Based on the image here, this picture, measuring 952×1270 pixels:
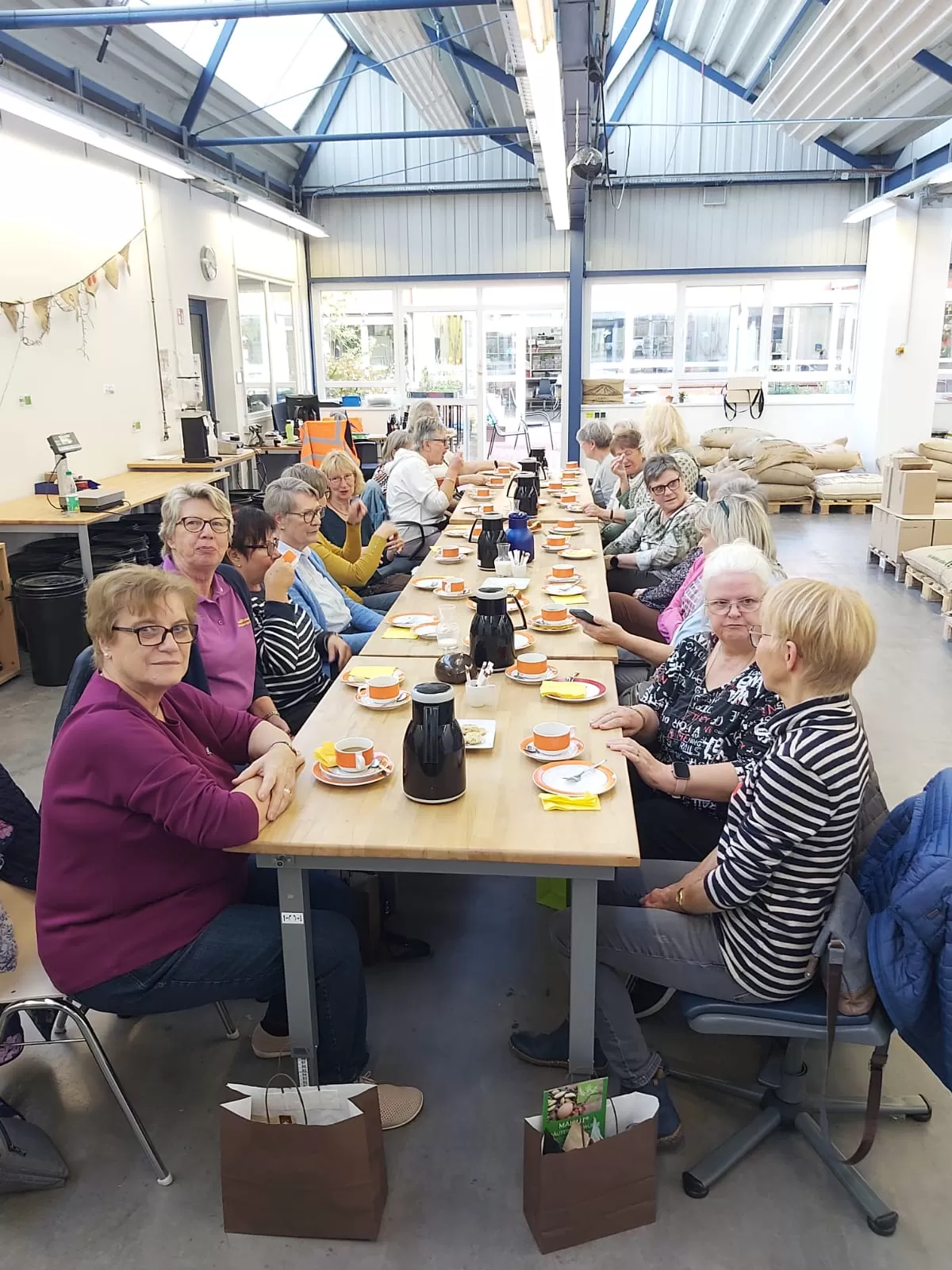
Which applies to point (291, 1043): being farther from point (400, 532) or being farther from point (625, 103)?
point (625, 103)

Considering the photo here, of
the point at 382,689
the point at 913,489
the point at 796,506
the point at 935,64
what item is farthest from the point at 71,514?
the point at 796,506

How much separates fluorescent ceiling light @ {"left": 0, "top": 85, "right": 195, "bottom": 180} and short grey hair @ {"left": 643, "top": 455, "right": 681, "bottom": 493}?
3.80 meters

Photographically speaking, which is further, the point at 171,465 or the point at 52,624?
the point at 171,465

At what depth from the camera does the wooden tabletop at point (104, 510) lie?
17.5ft

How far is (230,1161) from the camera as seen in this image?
5.73 feet

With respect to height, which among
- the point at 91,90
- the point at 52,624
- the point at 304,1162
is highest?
the point at 91,90

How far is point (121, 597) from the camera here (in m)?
1.86

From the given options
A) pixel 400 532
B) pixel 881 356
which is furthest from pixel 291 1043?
pixel 881 356

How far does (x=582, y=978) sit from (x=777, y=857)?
1.55 feet

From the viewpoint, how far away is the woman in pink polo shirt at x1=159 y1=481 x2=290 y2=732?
8.97 ft

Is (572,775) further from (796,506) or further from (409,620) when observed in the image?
(796,506)

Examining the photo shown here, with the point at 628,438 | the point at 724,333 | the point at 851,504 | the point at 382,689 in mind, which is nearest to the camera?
the point at 382,689

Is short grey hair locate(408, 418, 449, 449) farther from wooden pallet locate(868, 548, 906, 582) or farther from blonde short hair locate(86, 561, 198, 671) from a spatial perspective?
blonde short hair locate(86, 561, 198, 671)

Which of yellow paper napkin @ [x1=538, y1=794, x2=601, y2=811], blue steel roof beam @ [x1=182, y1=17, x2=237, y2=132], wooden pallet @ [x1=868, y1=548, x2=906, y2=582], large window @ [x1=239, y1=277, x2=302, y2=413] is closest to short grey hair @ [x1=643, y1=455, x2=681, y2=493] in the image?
yellow paper napkin @ [x1=538, y1=794, x2=601, y2=811]
